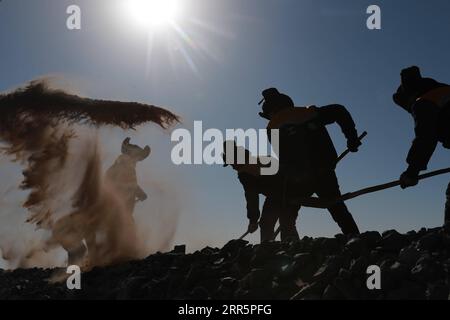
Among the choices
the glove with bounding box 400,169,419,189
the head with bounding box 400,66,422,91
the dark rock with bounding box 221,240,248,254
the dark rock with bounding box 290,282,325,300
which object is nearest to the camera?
the dark rock with bounding box 290,282,325,300

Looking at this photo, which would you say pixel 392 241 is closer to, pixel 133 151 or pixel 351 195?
pixel 351 195

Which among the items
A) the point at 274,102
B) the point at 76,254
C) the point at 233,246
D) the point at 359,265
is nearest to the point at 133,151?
the point at 76,254

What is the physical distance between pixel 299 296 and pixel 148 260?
4.93 metres

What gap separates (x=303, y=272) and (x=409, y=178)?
210 centimetres

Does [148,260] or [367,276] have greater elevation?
[148,260]

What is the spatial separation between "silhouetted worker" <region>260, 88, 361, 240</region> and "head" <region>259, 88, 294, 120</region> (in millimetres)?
132

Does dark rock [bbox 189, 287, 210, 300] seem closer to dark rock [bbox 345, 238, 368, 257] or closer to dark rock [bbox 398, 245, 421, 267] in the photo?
dark rock [bbox 345, 238, 368, 257]

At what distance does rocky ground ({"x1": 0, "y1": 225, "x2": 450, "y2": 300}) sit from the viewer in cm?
573

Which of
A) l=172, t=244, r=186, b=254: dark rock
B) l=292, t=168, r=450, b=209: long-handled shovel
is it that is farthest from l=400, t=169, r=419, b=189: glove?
l=172, t=244, r=186, b=254: dark rock
